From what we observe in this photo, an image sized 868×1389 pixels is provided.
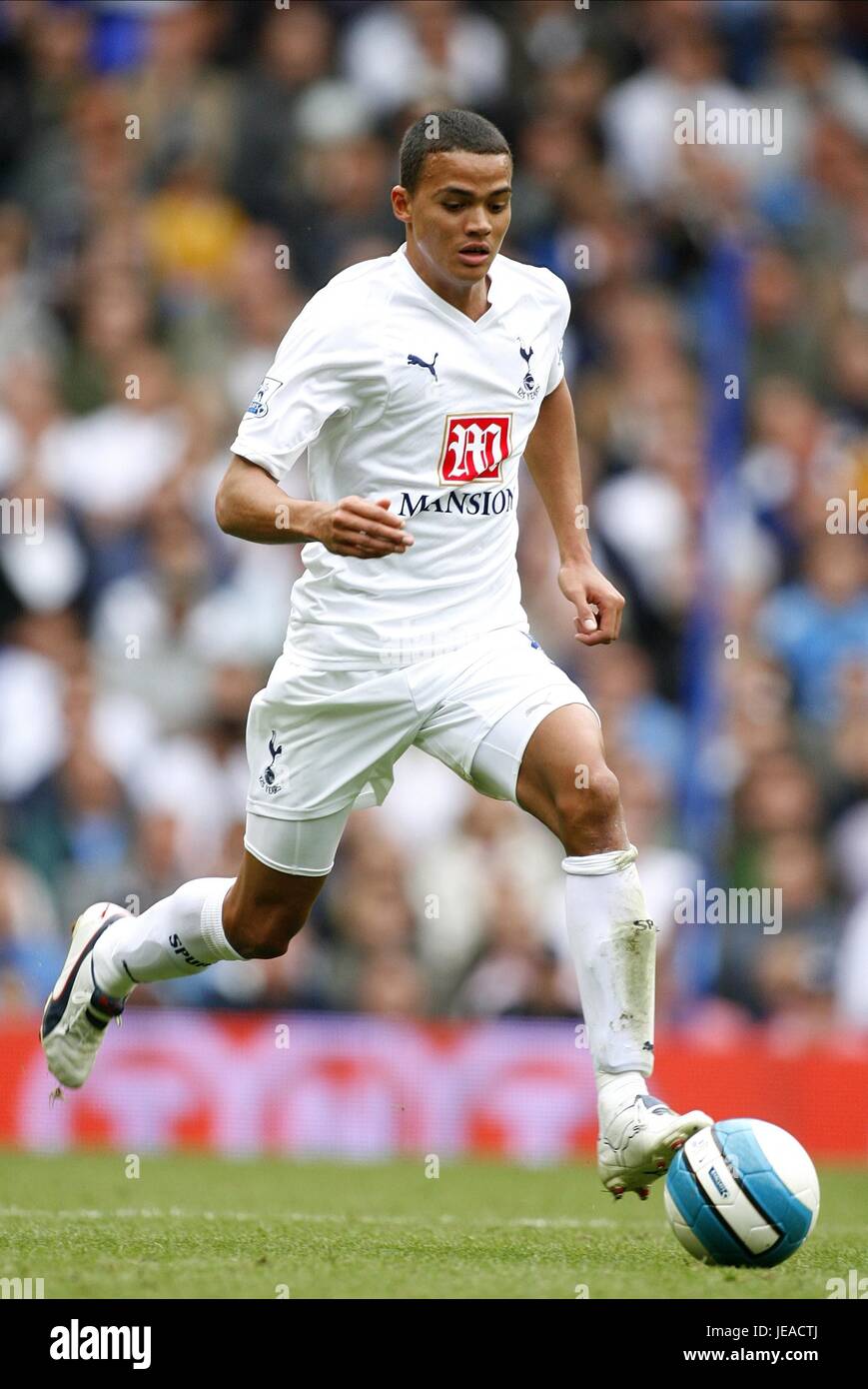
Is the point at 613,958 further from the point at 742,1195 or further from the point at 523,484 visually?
the point at 523,484

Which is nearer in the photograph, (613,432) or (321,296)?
(321,296)

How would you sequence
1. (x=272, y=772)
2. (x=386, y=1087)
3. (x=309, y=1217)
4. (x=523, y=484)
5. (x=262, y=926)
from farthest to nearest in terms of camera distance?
1. (x=523, y=484)
2. (x=386, y=1087)
3. (x=309, y=1217)
4. (x=262, y=926)
5. (x=272, y=772)

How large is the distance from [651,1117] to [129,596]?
6.65 metres

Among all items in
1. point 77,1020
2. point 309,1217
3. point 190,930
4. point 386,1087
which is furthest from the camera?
point 386,1087

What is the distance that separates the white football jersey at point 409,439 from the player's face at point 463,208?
0.15 meters

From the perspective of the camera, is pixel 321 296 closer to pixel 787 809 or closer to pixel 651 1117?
pixel 651 1117

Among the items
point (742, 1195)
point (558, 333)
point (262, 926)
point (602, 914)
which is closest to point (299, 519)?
point (602, 914)

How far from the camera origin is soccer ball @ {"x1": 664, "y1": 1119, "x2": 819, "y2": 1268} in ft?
16.8

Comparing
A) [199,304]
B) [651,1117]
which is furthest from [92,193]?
[651,1117]

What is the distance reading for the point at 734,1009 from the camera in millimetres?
10133

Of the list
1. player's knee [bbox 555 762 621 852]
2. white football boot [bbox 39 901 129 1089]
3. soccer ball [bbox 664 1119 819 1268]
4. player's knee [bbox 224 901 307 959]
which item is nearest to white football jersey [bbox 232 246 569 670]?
player's knee [bbox 555 762 621 852]

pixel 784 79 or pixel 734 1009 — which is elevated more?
pixel 784 79

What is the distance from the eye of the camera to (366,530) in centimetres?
493

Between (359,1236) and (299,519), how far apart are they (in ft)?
6.81
